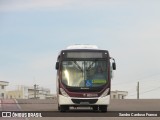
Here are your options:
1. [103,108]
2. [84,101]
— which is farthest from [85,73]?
[103,108]

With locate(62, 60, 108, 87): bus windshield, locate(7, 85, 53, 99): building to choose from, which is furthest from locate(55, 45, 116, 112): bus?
locate(7, 85, 53, 99): building

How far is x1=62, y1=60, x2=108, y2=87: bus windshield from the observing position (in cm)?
2661

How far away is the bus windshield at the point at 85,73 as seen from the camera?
2661 centimetres

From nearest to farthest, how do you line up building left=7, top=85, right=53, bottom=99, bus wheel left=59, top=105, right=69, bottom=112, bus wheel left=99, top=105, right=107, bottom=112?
1. bus wheel left=59, top=105, right=69, bottom=112
2. bus wheel left=99, top=105, right=107, bottom=112
3. building left=7, top=85, right=53, bottom=99

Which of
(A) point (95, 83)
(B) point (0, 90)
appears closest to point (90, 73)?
(A) point (95, 83)

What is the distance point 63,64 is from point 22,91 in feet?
293

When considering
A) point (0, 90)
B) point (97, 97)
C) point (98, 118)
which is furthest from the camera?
point (0, 90)

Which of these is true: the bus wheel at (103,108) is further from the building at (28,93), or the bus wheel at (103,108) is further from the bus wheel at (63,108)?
the building at (28,93)

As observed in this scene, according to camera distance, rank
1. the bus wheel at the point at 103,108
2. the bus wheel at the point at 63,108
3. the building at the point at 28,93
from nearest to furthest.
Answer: the bus wheel at the point at 63,108
the bus wheel at the point at 103,108
the building at the point at 28,93

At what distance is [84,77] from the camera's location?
26.6 meters

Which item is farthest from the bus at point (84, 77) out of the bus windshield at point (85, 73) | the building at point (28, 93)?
the building at point (28, 93)

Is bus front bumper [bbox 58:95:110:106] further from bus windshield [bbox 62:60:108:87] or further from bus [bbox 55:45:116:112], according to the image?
bus windshield [bbox 62:60:108:87]

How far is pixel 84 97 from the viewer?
26.5 m

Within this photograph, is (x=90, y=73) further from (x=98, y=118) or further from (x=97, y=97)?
(x=98, y=118)
